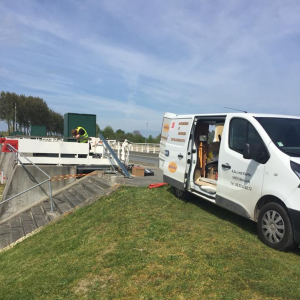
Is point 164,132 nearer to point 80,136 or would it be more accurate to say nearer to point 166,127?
point 166,127

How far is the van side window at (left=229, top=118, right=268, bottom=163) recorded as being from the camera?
4.85m

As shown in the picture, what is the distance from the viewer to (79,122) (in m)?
20.0

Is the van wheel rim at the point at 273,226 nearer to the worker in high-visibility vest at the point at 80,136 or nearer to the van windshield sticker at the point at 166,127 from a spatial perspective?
the van windshield sticker at the point at 166,127

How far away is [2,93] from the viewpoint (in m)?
Answer: 59.1

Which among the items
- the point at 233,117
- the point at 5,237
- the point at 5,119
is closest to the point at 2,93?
the point at 5,119

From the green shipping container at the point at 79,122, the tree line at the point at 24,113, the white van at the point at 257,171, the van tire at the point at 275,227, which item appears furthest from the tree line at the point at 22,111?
the van tire at the point at 275,227

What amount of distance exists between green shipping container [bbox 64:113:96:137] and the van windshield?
52.4 ft

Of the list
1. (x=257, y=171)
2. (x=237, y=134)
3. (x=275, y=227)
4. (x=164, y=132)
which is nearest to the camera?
(x=275, y=227)

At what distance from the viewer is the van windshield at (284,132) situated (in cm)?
471

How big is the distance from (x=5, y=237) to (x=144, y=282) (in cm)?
614

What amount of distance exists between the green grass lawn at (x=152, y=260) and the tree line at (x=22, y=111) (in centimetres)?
5637

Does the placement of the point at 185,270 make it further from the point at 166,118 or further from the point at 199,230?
the point at 166,118

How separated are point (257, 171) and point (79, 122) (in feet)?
54.3

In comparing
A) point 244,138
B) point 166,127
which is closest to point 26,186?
point 166,127
